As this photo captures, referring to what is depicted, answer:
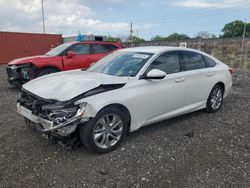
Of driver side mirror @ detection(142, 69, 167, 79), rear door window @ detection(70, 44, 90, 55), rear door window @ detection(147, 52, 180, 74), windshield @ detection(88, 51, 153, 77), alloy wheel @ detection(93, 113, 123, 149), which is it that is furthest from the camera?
rear door window @ detection(70, 44, 90, 55)

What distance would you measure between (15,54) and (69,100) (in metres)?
17.6

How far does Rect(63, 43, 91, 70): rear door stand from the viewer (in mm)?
8422

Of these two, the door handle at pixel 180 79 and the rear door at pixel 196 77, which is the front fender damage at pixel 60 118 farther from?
the rear door at pixel 196 77

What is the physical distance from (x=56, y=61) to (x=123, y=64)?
449 cm

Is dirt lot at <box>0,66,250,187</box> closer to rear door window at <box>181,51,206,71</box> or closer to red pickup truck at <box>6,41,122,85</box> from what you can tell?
rear door window at <box>181,51,206,71</box>

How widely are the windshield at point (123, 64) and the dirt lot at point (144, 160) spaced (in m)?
1.12

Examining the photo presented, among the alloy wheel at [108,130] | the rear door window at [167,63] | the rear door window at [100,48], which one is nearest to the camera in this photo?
the alloy wheel at [108,130]

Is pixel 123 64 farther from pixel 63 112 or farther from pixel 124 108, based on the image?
pixel 63 112

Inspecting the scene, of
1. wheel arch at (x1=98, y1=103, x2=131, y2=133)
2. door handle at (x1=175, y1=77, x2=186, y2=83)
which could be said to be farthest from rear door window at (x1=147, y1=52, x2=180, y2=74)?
wheel arch at (x1=98, y1=103, x2=131, y2=133)

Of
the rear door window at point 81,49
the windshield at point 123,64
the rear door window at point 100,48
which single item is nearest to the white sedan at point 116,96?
the windshield at point 123,64

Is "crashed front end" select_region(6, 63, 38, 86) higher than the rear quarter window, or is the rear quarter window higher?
the rear quarter window

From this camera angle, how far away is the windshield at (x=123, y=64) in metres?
4.10

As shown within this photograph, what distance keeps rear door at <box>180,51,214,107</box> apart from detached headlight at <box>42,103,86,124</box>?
231 cm

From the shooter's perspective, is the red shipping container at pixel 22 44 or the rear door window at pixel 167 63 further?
the red shipping container at pixel 22 44
